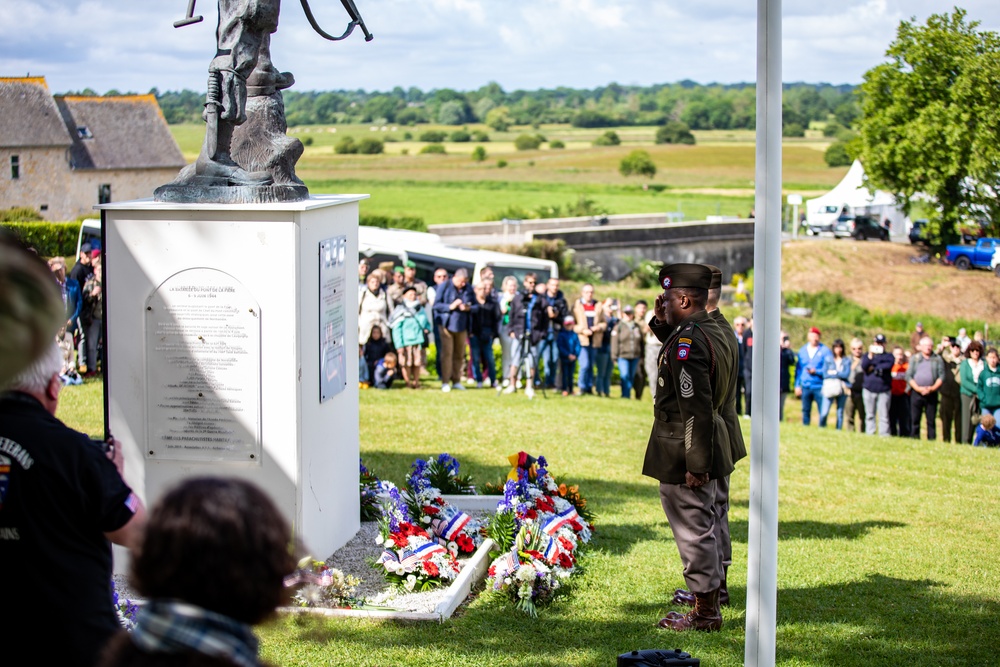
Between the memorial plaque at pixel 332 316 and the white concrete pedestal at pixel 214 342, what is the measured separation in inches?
6.7

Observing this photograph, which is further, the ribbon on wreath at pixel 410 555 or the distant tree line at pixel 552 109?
the distant tree line at pixel 552 109

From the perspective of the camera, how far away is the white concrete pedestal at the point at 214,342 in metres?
7.03

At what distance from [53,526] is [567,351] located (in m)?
14.3

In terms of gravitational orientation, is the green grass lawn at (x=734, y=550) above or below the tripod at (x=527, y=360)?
below

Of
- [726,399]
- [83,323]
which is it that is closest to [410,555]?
[726,399]

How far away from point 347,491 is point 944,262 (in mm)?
45675

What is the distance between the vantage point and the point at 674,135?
141125 millimetres

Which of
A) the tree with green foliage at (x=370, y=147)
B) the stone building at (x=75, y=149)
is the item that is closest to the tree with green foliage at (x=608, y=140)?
the tree with green foliage at (x=370, y=147)

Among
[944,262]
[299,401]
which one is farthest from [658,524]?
[944,262]

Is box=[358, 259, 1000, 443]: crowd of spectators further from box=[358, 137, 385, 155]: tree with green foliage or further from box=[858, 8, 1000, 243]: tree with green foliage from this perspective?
box=[358, 137, 385, 155]: tree with green foliage

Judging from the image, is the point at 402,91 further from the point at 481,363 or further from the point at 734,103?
the point at 481,363

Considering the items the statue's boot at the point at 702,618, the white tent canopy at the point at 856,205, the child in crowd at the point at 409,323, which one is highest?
the white tent canopy at the point at 856,205

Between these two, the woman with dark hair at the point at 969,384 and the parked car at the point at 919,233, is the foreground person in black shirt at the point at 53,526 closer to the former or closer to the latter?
the woman with dark hair at the point at 969,384

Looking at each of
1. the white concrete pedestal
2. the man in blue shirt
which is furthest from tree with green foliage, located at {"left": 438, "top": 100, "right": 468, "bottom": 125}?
the white concrete pedestal
